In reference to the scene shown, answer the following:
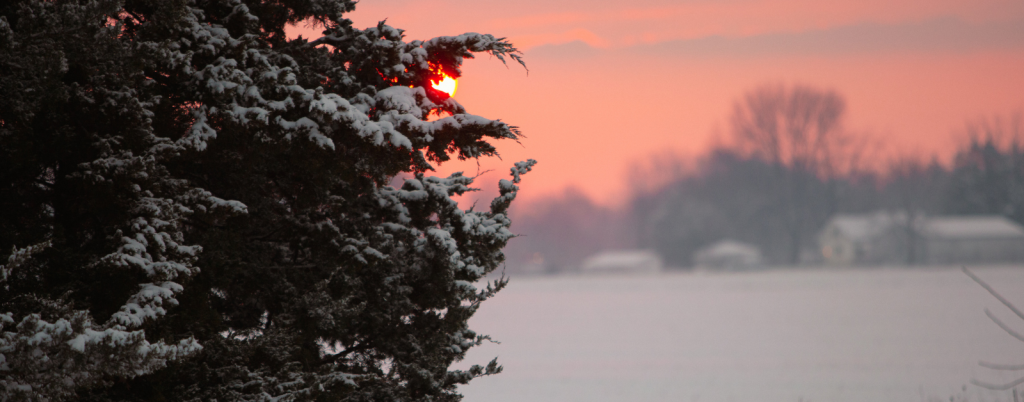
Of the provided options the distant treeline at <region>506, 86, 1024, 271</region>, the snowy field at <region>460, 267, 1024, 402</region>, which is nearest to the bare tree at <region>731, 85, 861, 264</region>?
the distant treeline at <region>506, 86, 1024, 271</region>

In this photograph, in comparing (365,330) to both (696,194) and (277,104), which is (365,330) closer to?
(277,104)

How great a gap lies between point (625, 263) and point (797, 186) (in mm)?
27856

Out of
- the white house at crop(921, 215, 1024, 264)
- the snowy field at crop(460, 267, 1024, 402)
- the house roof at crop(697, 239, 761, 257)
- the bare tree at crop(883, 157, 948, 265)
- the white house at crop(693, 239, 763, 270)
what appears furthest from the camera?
the house roof at crop(697, 239, 761, 257)

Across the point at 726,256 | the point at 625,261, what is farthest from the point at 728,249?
the point at 625,261

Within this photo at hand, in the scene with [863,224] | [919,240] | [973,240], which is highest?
[863,224]

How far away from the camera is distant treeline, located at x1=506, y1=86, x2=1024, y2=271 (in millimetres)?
82562

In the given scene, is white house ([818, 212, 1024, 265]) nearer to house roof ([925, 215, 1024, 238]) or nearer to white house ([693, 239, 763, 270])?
house roof ([925, 215, 1024, 238])

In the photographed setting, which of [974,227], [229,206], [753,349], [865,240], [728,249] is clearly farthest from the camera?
[728,249]

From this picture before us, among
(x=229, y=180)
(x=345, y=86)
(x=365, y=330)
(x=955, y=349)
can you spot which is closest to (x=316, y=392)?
(x=365, y=330)

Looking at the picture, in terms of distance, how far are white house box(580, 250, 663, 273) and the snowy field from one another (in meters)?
73.5

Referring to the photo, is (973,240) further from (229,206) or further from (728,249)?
(229,206)

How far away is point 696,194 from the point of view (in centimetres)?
10375

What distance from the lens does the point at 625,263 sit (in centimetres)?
11106

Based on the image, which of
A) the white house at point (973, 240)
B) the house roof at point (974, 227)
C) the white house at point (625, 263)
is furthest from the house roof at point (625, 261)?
the house roof at point (974, 227)
